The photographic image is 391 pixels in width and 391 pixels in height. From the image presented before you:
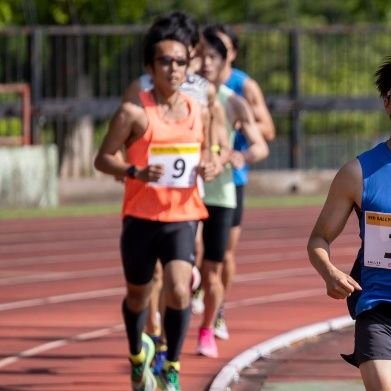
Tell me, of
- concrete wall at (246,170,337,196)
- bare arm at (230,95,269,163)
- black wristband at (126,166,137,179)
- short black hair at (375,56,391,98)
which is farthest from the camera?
concrete wall at (246,170,337,196)

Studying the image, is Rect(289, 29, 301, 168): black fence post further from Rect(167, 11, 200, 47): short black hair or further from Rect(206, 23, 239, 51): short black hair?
Rect(167, 11, 200, 47): short black hair

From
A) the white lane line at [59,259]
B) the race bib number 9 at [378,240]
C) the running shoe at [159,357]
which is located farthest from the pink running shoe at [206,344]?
the white lane line at [59,259]

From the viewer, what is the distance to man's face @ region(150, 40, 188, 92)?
28.4 ft

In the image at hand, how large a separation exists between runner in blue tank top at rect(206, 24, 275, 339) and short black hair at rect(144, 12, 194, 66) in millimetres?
→ 1535

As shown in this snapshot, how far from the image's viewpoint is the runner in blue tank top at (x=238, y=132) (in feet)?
36.0

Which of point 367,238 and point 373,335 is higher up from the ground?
point 367,238

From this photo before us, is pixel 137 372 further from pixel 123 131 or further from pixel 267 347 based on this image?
pixel 267 347

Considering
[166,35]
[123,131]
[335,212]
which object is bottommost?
[123,131]

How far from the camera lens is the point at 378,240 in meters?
5.82

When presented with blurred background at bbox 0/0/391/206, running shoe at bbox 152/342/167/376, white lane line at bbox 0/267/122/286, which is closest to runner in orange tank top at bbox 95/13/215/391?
running shoe at bbox 152/342/167/376

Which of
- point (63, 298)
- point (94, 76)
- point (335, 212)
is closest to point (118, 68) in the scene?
point (94, 76)

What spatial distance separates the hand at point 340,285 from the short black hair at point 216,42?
16.8ft

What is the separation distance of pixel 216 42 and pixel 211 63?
9.3 inches

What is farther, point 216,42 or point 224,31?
point 224,31
